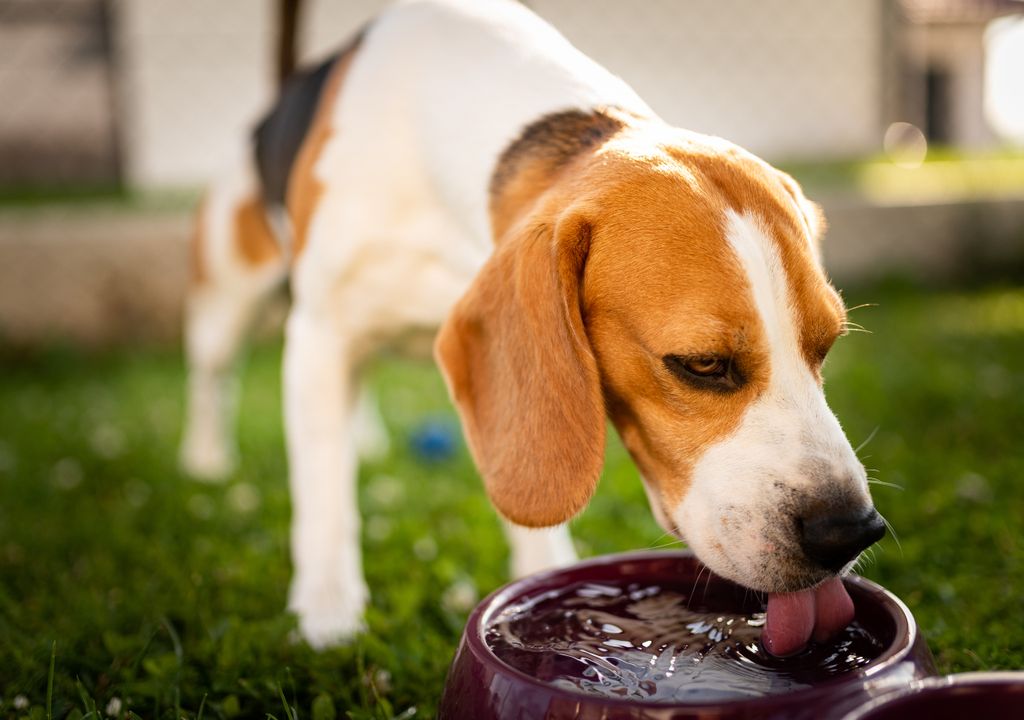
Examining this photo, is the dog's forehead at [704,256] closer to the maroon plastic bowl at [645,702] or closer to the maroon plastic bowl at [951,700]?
the maroon plastic bowl at [645,702]

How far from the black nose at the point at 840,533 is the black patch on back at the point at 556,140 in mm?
1029

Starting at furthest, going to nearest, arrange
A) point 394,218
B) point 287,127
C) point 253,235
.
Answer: point 253,235 < point 287,127 < point 394,218

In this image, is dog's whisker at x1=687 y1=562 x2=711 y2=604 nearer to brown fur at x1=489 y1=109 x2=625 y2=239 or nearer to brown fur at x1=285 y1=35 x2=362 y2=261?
brown fur at x1=489 y1=109 x2=625 y2=239

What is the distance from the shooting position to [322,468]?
3240 mm

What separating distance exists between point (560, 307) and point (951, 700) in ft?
3.45

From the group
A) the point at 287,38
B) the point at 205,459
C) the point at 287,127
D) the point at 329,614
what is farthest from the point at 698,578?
the point at 287,38

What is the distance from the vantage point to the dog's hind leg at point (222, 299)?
4.46m

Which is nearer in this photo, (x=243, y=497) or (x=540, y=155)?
(x=540, y=155)

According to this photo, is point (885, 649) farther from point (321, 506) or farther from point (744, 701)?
point (321, 506)

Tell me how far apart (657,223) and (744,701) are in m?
0.98

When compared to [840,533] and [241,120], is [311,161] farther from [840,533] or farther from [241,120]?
[241,120]

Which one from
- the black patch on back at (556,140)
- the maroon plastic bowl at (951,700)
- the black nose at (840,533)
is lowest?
the black nose at (840,533)

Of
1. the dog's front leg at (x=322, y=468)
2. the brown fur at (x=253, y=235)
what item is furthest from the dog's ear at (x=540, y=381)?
the brown fur at (x=253, y=235)

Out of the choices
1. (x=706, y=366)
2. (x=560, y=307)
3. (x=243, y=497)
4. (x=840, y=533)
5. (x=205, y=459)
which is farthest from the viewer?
(x=205, y=459)
